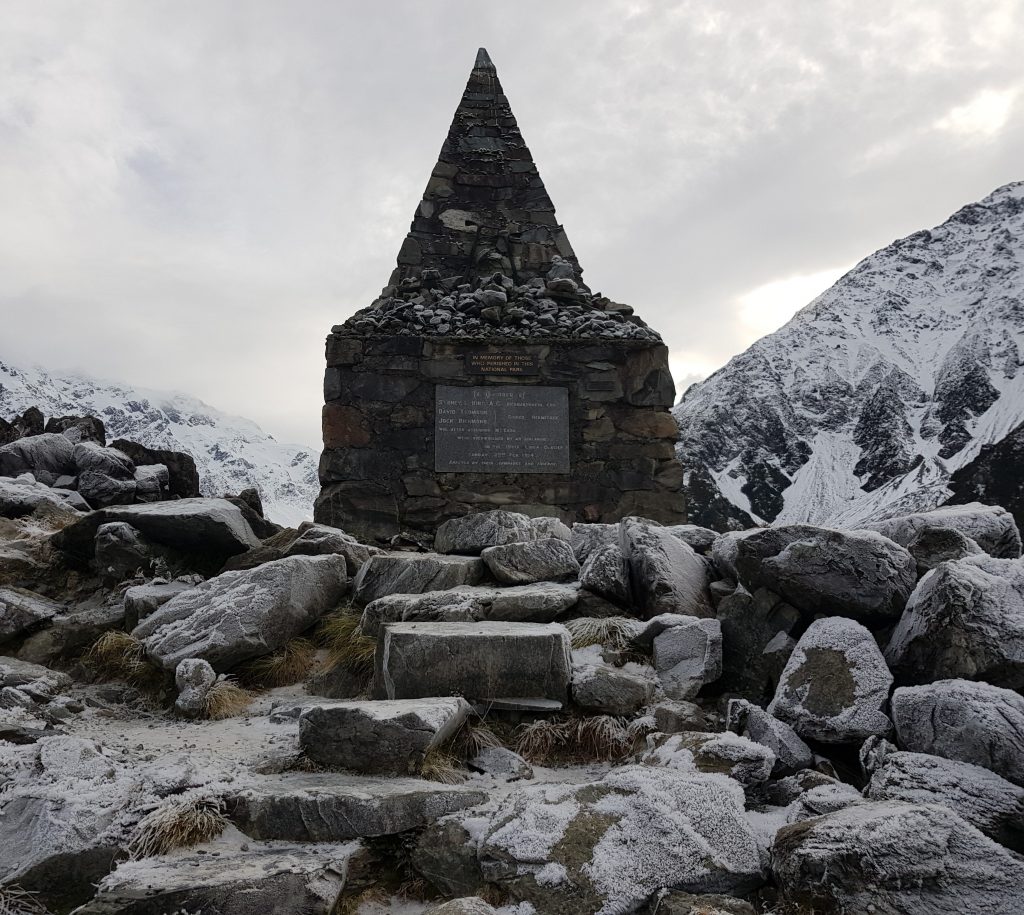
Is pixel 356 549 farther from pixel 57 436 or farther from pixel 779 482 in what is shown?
pixel 779 482

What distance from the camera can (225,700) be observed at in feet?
14.3

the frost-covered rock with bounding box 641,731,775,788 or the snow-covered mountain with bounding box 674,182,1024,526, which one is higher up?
the snow-covered mountain with bounding box 674,182,1024,526

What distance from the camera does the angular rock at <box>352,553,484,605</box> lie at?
526cm

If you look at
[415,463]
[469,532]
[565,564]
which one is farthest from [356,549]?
[415,463]

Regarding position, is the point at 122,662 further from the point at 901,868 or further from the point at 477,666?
the point at 901,868

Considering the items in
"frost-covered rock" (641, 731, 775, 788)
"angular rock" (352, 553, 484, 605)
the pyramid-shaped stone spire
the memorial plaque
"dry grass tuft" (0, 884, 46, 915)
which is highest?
the pyramid-shaped stone spire

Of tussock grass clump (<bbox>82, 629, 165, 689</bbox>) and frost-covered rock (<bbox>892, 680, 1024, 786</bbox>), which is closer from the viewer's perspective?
frost-covered rock (<bbox>892, 680, 1024, 786</bbox>)

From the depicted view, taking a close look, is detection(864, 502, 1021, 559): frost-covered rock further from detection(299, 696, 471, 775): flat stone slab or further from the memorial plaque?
the memorial plaque

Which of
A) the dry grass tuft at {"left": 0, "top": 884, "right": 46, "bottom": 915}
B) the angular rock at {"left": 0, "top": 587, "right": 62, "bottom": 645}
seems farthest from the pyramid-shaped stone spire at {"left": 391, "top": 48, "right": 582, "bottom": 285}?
the dry grass tuft at {"left": 0, "top": 884, "right": 46, "bottom": 915}

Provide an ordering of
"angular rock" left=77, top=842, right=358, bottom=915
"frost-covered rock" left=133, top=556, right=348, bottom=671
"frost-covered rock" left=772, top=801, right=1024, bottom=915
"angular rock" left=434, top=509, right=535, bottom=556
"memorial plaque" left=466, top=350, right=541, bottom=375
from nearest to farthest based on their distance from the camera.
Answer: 1. "frost-covered rock" left=772, top=801, right=1024, bottom=915
2. "angular rock" left=77, top=842, right=358, bottom=915
3. "frost-covered rock" left=133, top=556, right=348, bottom=671
4. "angular rock" left=434, top=509, right=535, bottom=556
5. "memorial plaque" left=466, top=350, right=541, bottom=375

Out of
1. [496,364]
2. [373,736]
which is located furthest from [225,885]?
[496,364]

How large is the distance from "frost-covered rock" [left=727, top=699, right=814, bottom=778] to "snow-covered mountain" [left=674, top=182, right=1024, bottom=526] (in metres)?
41.2

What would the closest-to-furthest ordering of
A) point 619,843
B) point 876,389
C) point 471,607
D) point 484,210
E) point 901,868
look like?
point 901,868 → point 619,843 → point 471,607 → point 484,210 → point 876,389

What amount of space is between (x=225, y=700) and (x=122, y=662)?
3.30 ft
